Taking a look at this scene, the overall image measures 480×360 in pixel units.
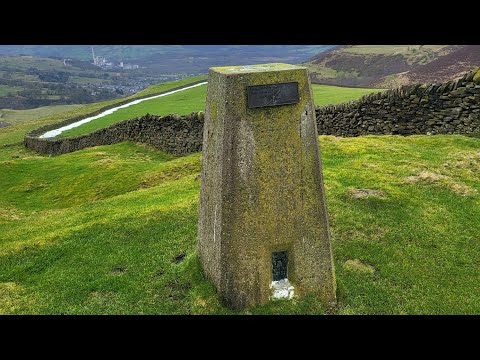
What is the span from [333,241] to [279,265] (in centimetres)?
260

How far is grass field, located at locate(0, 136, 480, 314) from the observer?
777 cm

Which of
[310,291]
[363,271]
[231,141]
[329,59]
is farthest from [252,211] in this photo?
[329,59]

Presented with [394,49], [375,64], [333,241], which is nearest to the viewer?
[333,241]

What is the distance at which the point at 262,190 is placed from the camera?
22.6 ft

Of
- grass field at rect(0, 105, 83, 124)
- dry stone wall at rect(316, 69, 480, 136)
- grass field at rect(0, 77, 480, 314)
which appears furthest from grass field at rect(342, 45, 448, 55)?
grass field at rect(0, 77, 480, 314)

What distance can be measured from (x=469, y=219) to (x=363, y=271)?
11.7ft

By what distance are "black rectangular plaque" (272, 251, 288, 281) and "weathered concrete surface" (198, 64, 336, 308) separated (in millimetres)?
92

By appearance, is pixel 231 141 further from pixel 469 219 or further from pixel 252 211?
pixel 469 219

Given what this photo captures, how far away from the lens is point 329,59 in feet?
334

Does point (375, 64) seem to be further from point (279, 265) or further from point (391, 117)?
point (279, 265)

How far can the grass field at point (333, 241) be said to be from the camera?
7.77 m

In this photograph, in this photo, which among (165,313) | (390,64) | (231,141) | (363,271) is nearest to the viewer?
(231,141)

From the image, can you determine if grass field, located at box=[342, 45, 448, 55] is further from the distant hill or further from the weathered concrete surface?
the weathered concrete surface

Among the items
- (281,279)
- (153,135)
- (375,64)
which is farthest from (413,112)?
(375,64)
